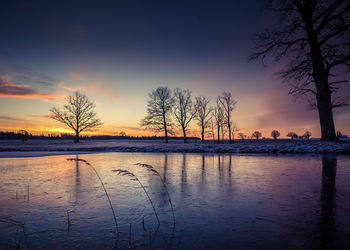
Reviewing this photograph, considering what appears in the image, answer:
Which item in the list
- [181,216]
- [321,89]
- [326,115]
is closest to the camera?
[181,216]

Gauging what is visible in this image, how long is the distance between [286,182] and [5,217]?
A: 675 centimetres

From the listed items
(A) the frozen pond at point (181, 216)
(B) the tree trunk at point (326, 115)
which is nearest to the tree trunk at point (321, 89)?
(B) the tree trunk at point (326, 115)

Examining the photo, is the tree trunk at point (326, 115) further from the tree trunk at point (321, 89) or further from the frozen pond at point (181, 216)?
the frozen pond at point (181, 216)

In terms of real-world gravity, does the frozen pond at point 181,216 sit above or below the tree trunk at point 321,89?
below

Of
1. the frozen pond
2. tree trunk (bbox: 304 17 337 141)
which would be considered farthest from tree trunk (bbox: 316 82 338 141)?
the frozen pond

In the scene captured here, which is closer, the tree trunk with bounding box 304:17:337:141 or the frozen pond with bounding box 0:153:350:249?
the frozen pond with bounding box 0:153:350:249

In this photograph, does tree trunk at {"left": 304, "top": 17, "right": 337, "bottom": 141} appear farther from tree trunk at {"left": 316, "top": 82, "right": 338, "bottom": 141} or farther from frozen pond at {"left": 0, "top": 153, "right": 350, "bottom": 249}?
frozen pond at {"left": 0, "top": 153, "right": 350, "bottom": 249}

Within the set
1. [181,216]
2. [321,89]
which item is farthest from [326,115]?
[181,216]

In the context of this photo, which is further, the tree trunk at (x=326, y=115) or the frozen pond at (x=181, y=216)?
the tree trunk at (x=326, y=115)

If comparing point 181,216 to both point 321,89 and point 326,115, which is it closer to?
point 326,115

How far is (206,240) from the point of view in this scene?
2486 mm

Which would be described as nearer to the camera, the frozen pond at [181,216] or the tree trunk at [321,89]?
the frozen pond at [181,216]

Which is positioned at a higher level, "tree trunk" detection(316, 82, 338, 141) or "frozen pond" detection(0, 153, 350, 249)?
"tree trunk" detection(316, 82, 338, 141)

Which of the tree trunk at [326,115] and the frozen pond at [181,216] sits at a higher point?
the tree trunk at [326,115]
